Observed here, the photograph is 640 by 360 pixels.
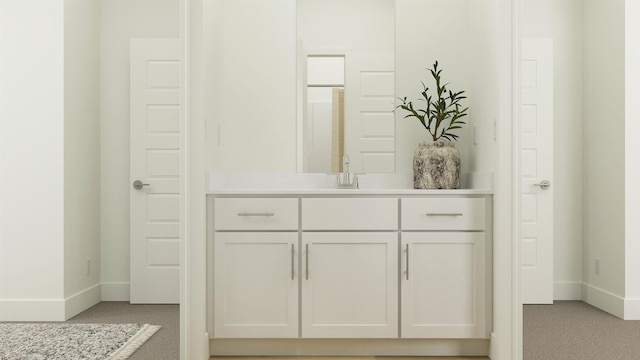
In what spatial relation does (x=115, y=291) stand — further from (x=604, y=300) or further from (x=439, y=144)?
(x=604, y=300)

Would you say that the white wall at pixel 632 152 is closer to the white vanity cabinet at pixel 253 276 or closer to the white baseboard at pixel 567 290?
the white baseboard at pixel 567 290

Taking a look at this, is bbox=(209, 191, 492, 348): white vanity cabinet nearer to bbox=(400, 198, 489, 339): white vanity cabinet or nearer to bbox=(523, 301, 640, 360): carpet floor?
bbox=(400, 198, 489, 339): white vanity cabinet

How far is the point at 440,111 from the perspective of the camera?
3123 millimetres

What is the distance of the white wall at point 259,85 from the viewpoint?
324 centimetres

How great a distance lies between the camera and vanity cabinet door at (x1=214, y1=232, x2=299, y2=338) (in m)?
2.68

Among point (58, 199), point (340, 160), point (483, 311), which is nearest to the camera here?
point (483, 311)

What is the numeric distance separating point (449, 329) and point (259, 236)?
3.47ft

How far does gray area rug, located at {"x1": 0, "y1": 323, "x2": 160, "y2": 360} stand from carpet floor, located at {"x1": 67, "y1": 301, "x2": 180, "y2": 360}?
0.06 metres

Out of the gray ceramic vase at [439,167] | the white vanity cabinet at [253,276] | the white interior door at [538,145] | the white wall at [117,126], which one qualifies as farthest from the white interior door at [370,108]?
the white wall at [117,126]

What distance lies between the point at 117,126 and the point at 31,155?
68 centimetres

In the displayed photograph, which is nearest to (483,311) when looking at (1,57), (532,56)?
(532,56)

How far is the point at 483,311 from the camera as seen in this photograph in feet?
8.80

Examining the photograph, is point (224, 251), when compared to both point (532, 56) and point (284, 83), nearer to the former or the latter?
point (284, 83)

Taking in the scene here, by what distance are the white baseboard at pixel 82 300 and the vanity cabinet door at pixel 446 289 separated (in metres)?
2.25
